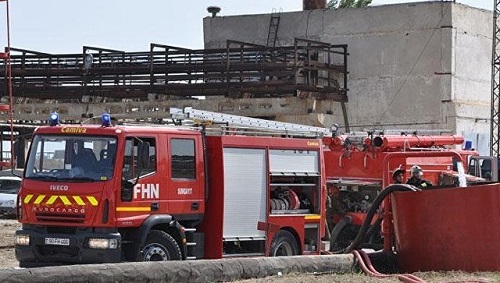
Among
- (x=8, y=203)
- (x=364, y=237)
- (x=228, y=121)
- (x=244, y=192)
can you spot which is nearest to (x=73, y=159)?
(x=244, y=192)

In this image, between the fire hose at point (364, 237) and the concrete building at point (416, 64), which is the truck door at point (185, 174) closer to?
the fire hose at point (364, 237)

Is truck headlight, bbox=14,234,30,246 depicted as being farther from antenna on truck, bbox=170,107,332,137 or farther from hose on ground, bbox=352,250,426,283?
hose on ground, bbox=352,250,426,283

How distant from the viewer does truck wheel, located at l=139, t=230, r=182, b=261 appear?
14438mm

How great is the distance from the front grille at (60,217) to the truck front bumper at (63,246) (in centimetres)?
15

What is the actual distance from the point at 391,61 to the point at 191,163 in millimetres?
26521

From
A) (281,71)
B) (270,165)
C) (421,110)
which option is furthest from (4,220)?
(421,110)

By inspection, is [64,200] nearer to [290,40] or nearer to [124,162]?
[124,162]

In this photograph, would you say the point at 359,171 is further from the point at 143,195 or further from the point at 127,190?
the point at 127,190

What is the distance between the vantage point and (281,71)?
1420 inches

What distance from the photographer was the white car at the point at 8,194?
102ft

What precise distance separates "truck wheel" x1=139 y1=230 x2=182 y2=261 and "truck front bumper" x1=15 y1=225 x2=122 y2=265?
56 centimetres

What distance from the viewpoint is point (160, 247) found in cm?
A: 1457

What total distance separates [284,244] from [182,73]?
21.7 metres

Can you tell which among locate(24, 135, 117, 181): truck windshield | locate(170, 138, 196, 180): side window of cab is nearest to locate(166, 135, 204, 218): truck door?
locate(170, 138, 196, 180): side window of cab
